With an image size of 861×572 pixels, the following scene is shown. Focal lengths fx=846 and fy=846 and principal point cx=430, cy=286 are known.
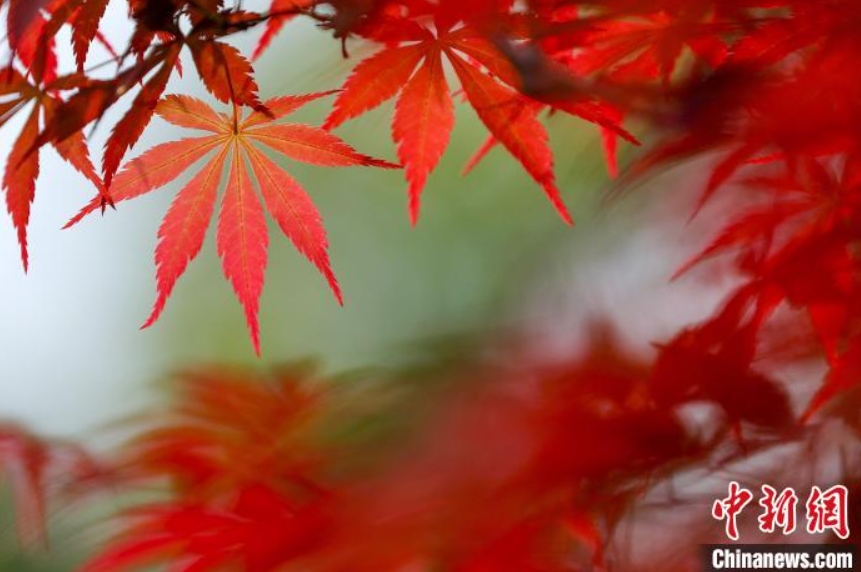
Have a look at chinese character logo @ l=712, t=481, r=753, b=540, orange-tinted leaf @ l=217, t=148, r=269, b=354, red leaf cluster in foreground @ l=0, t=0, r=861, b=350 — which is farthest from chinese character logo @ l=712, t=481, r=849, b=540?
orange-tinted leaf @ l=217, t=148, r=269, b=354

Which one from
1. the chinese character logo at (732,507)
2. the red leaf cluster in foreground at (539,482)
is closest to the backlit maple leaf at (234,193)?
the red leaf cluster in foreground at (539,482)

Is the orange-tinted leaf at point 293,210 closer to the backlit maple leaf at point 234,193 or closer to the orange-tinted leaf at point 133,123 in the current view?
the backlit maple leaf at point 234,193

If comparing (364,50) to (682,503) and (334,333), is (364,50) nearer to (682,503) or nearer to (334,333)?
(682,503)

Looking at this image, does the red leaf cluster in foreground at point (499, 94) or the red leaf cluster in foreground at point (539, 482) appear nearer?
the red leaf cluster in foreground at point (499, 94)

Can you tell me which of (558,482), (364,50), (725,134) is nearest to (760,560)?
(558,482)

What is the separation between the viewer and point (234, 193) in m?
0.57

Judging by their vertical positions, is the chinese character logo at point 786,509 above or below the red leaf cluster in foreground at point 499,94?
below

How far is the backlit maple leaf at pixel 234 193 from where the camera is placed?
55cm

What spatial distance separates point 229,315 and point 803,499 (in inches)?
84.2

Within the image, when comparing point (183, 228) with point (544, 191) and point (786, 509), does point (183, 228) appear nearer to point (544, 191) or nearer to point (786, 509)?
point (544, 191)

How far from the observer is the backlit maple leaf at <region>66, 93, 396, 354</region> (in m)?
0.55

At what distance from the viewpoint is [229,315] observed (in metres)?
2.53

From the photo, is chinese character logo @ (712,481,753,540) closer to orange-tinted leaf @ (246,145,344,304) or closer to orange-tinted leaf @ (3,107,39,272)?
orange-tinted leaf @ (246,145,344,304)

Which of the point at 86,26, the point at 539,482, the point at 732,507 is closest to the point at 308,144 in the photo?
the point at 86,26
